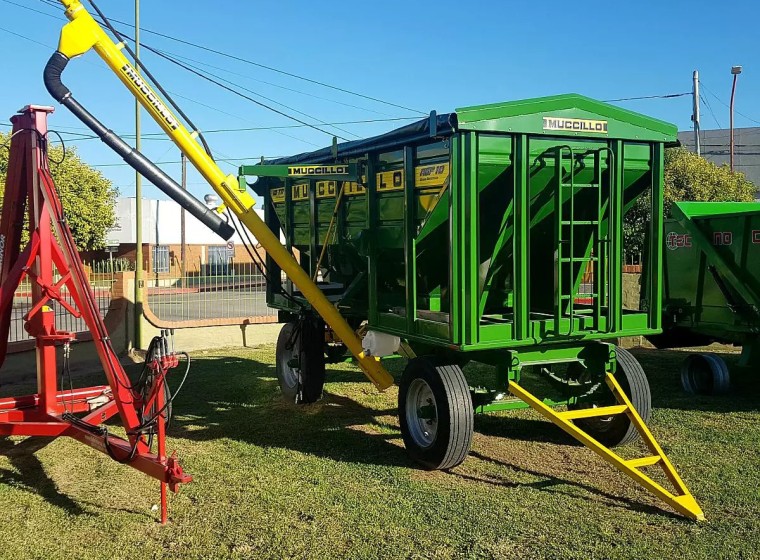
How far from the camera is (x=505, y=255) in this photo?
22.2 ft

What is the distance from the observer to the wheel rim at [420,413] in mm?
6293

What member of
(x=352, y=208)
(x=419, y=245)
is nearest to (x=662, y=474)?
(x=419, y=245)

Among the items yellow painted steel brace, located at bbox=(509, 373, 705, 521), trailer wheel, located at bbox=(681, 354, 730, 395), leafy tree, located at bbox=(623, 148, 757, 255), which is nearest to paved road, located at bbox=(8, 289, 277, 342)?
trailer wheel, located at bbox=(681, 354, 730, 395)

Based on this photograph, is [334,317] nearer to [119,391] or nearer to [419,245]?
[419,245]

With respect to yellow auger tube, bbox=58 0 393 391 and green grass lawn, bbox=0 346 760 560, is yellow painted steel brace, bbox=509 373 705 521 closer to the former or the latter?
green grass lawn, bbox=0 346 760 560

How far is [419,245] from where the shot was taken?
6516 millimetres

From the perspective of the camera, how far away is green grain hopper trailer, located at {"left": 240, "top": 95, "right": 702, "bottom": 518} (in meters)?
5.79

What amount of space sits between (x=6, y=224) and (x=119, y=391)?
230 centimetres

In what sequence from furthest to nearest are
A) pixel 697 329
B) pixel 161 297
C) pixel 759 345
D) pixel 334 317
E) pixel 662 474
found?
1. pixel 161 297
2. pixel 697 329
3. pixel 759 345
4. pixel 334 317
5. pixel 662 474

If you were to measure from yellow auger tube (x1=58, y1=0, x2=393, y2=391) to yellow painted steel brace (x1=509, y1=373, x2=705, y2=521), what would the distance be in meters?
2.01

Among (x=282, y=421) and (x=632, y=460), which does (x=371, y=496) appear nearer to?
(x=632, y=460)

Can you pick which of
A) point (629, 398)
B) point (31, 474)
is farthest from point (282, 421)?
point (629, 398)

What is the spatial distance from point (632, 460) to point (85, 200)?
1304 inches

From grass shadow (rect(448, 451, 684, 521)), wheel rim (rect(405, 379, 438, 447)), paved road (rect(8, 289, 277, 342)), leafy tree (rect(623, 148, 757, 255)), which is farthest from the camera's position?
leafy tree (rect(623, 148, 757, 255))
